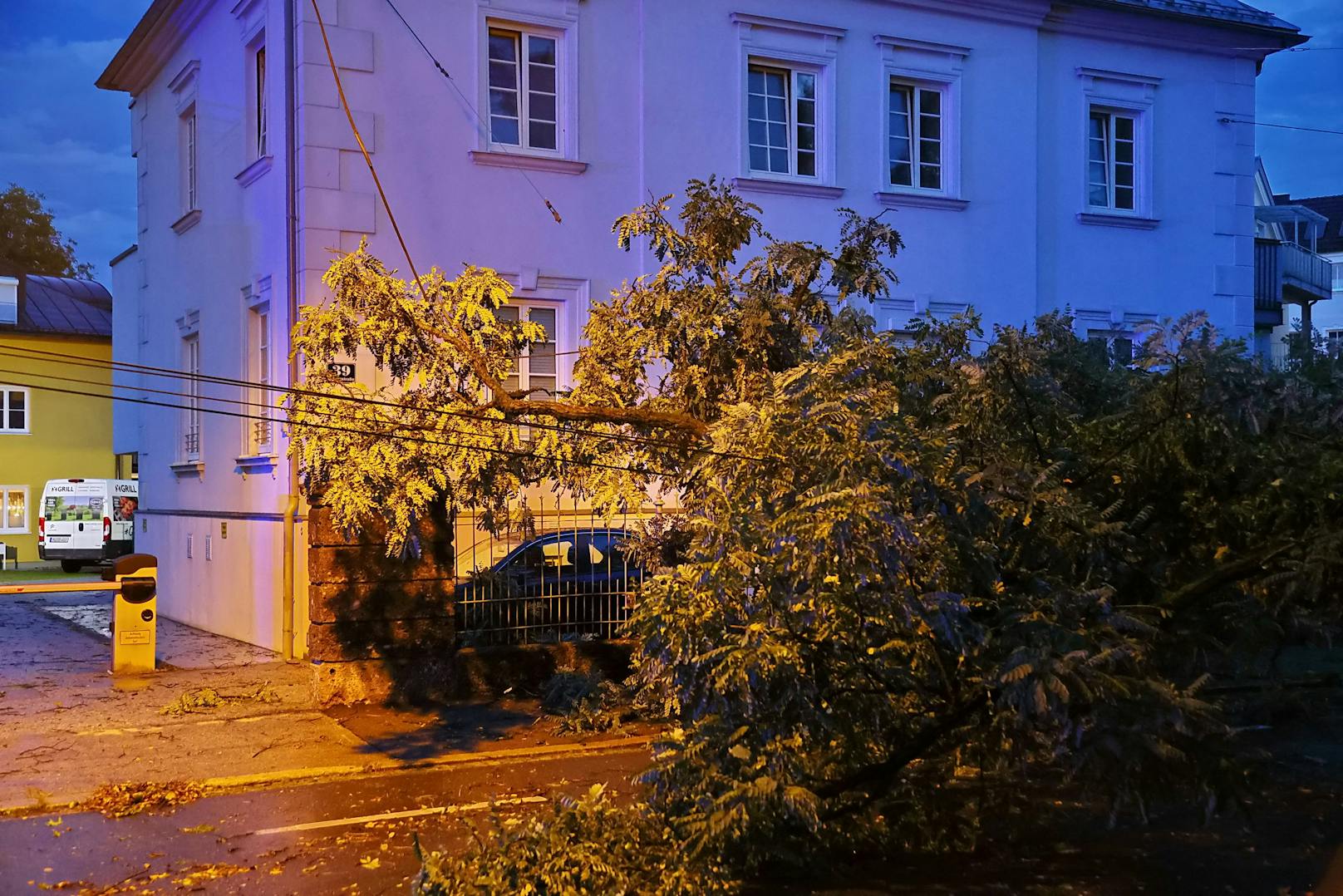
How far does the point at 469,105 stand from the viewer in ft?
45.5

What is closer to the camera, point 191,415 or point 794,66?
point 794,66

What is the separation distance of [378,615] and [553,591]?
1.71 metres

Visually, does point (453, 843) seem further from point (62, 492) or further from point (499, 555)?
point (62, 492)

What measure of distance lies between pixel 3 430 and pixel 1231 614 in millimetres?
34666

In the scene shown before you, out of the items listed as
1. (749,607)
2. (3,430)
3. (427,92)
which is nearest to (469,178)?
(427,92)

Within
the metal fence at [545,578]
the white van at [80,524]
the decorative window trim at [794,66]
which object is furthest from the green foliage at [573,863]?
the white van at [80,524]

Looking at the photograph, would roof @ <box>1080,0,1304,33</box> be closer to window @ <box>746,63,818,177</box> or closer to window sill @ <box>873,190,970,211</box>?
window sill @ <box>873,190,970,211</box>

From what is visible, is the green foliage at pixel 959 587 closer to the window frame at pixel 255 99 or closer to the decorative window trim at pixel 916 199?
the decorative window trim at pixel 916 199

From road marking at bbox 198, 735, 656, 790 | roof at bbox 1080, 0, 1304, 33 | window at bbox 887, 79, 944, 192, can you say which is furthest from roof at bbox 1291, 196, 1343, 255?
road marking at bbox 198, 735, 656, 790

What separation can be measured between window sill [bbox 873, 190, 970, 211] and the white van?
20.3 metres

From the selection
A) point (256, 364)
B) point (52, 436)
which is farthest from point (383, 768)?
point (52, 436)

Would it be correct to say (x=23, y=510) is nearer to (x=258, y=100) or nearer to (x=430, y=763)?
(x=258, y=100)

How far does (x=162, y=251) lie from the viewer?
18.3 meters

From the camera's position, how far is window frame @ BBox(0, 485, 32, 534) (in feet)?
112
